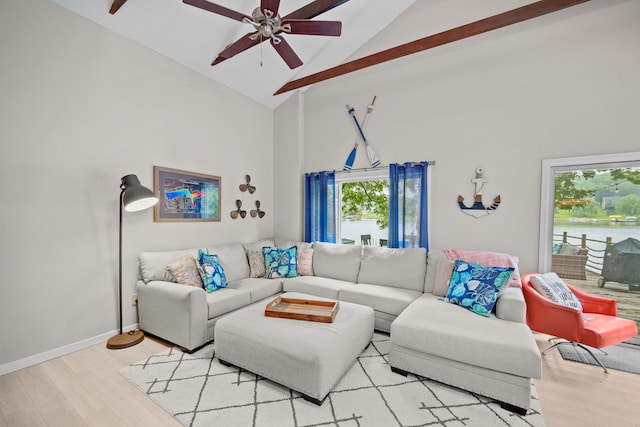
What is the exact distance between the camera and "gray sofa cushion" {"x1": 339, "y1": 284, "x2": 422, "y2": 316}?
2740mm

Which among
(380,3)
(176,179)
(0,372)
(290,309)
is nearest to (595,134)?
(380,3)

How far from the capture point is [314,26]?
2152 mm

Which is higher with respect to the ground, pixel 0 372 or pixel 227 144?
pixel 227 144

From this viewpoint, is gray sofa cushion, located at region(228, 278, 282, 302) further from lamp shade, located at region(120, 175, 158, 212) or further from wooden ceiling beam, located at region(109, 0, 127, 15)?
wooden ceiling beam, located at region(109, 0, 127, 15)

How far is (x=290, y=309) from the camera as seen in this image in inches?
92.6

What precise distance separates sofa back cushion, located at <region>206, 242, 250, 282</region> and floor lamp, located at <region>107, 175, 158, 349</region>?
0.97 m

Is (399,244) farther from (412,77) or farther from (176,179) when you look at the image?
(176,179)

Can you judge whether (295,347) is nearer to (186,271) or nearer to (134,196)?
(186,271)

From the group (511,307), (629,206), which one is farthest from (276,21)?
(629,206)

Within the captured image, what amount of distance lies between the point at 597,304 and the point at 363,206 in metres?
2.75

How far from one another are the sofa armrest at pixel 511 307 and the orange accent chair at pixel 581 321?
311 millimetres

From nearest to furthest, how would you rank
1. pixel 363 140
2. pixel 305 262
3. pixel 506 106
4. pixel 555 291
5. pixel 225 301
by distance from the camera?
1. pixel 555 291
2. pixel 225 301
3. pixel 506 106
4. pixel 305 262
5. pixel 363 140

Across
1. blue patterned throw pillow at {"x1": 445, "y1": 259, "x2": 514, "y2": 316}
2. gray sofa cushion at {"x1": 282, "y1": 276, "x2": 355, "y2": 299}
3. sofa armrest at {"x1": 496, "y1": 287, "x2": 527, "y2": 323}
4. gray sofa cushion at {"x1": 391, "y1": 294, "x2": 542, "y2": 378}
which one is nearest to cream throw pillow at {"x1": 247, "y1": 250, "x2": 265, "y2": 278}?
gray sofa cushion at {"x1": 282, "y1": 276, "x2": 355, "y2": 299}

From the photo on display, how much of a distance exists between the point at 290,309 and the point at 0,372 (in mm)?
2306
